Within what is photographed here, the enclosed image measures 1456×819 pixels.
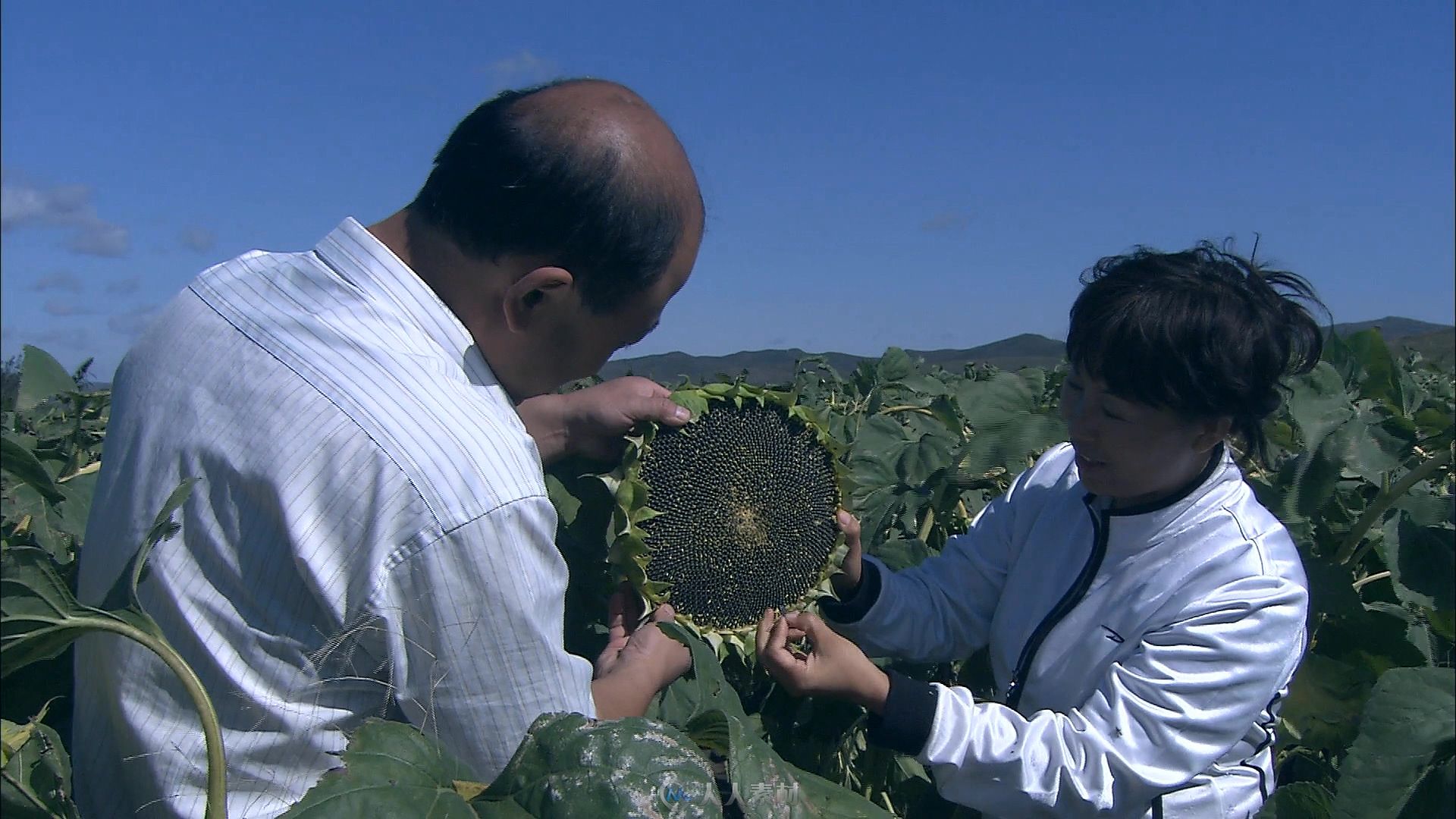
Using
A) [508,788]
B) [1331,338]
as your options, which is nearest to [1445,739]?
[508,788]

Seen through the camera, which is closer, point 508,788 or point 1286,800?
point 508,788

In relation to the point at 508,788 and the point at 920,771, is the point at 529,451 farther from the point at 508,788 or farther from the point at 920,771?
the point at 920,771

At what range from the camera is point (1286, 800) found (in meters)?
2.00

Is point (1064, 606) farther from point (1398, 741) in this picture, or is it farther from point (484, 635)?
point (484, 635)

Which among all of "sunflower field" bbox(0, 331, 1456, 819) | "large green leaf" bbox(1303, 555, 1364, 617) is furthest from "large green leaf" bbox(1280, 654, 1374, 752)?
"large green leaf" bbox(1303, 555, 1364, 617)

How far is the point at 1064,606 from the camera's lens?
2.46 meters

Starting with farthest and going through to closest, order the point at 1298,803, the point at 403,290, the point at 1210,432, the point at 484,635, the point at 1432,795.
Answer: the point at 1210,432, the point at 1298,803, the point at 403,290, the point at 1432,795, the point at 484,635

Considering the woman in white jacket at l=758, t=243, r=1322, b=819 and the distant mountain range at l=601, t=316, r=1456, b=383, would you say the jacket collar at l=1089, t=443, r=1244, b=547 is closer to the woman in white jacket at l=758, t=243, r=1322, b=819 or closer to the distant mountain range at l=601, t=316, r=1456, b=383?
the woman in white jacket at l=758, t=243, r=1322, b=819

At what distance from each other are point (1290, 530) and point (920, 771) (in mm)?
1078

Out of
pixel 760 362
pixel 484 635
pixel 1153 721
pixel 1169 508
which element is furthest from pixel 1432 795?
pixel 760 362

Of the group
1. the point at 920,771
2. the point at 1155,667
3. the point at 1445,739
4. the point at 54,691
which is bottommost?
the point at 920,771

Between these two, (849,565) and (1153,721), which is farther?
(849,565)

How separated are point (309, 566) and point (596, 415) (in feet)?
2.87

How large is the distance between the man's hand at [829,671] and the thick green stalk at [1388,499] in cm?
123
